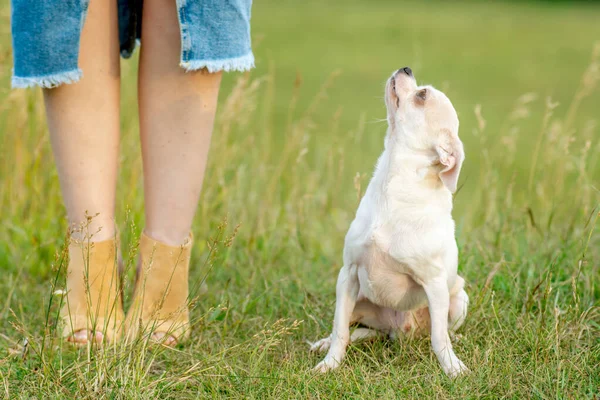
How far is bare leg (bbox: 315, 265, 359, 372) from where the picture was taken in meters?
2.35

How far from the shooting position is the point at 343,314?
241cm

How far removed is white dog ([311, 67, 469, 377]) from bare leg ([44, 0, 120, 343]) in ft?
2.49

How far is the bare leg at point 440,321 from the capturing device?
2.28 m

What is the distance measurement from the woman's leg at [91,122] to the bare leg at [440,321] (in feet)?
3.32

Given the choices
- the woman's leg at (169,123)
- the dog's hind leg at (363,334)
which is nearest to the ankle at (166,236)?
the woman's leg at (169,123)

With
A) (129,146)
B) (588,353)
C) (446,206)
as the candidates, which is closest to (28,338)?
(446,206)

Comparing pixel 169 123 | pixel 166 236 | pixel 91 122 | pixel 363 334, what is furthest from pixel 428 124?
pixel 91 122

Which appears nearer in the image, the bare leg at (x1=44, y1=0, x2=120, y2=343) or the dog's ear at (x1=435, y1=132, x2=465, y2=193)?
the dog's ear at (x1=435, y1=132, x2=465, y2=193)

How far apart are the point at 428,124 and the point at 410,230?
1.02ft

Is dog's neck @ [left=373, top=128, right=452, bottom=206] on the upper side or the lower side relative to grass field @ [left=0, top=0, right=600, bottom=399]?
upper

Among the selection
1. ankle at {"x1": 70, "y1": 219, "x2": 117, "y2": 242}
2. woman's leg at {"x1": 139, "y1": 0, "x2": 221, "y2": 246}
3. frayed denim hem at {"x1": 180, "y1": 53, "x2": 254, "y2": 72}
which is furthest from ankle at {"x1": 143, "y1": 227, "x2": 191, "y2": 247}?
frayed denim hem at {"x1": 180, "y1": 53, "x2": 254, "y2": 72}

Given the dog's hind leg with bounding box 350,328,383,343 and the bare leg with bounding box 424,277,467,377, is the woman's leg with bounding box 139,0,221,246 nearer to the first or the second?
the dog's hind leg with bounding box 350,328,383,343

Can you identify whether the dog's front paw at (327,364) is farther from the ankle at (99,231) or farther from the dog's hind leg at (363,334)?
the ankle at (99,231)

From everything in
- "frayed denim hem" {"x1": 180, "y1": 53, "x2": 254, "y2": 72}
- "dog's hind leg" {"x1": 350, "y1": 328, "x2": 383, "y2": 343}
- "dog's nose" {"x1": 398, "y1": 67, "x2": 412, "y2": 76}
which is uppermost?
"dog's nose" {"x1": 398, "y1": 67, "x2": 412, "y2": 76}
